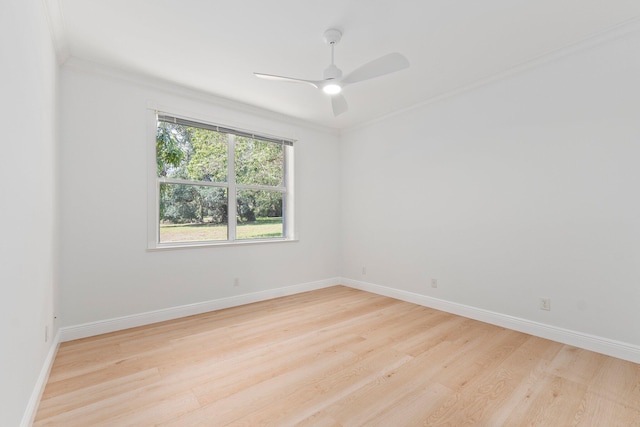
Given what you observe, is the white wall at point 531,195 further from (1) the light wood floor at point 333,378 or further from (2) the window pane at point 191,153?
(2) the window pane at point 191,153

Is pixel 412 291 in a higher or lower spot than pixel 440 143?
lower

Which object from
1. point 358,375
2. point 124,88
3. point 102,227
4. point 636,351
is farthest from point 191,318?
point 636,351

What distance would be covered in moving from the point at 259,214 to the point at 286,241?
1.83 ft

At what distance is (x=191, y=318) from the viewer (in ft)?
10.7

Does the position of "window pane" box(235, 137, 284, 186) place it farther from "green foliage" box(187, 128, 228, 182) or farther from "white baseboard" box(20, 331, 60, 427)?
"white baseboard" box(20, 331, 60, 427)

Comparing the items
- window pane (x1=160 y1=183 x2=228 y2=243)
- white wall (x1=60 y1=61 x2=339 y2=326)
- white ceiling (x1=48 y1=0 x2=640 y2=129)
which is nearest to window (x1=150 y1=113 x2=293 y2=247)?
window pane (x1=160 y1=183 x2=228 y2=243)

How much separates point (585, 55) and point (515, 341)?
259 cm

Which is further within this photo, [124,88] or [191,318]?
[191,318]

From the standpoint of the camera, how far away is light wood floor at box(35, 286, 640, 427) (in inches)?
65.5

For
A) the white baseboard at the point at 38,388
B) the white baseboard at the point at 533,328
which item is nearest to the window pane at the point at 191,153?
the white baseboard at the point at 38,388

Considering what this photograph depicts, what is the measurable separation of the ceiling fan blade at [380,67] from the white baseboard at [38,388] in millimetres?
2857

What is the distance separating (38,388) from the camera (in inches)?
69.6

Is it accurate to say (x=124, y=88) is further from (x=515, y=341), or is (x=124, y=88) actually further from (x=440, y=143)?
(x=515, y=341)

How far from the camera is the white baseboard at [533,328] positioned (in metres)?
2.32
